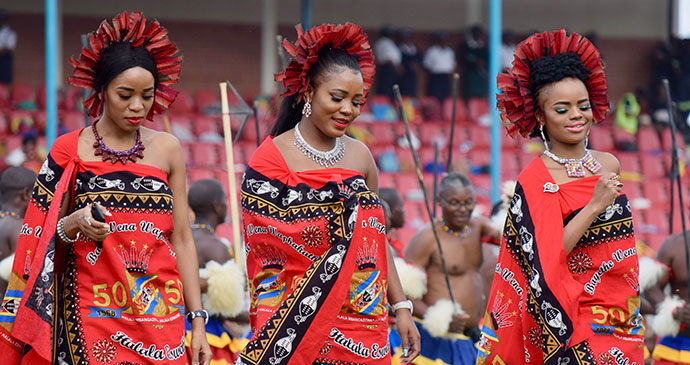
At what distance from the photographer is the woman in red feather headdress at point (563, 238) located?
4348mm

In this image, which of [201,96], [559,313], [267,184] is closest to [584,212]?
[559,313]

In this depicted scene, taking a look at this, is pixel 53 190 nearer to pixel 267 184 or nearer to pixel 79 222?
pixel 79 222

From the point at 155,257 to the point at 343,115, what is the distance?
977 millimetres

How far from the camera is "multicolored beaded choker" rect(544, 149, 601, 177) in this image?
4.57 meters

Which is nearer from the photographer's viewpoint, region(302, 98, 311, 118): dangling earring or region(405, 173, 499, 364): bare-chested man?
region(302, 98, 311, 118): dangling earring

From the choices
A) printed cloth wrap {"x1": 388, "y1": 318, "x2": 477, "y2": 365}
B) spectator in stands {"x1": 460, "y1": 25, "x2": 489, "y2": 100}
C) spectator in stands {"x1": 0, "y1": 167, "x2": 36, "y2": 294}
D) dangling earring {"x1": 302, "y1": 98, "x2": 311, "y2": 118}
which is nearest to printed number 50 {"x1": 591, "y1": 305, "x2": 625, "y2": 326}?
dangling earring {"x1": 302, "y1": 98, "x2": 311, "y2": 118}

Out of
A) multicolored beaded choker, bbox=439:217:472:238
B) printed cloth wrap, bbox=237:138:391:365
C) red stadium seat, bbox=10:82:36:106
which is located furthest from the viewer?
red stadium seat, bbox=10:82:36:106

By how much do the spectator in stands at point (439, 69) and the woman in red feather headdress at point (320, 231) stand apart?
1633 cm

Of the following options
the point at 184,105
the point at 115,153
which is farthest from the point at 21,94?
the point at 115,153

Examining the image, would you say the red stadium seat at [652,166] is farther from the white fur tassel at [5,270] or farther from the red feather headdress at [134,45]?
the red feather headdress at [134,45]

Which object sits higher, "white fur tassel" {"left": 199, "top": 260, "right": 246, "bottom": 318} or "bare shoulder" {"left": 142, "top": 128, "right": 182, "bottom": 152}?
"bare shoulder" {"left": 142, "top": 128, "right": 182, "bottom": 152}

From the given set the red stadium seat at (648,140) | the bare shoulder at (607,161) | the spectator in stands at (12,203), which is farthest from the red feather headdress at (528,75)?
the red stadium seat at (648,140)

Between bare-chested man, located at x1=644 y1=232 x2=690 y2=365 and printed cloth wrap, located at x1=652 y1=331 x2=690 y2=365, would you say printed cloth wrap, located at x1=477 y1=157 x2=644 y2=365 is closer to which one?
bare-chested man, located at x1=644 y1=232 x2=690 y2=365

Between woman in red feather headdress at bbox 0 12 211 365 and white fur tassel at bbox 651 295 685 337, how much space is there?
3.45 meters
